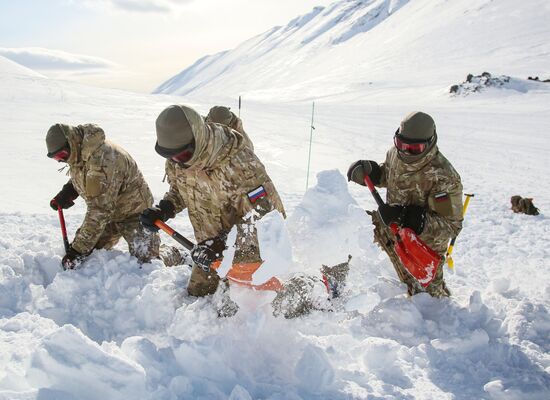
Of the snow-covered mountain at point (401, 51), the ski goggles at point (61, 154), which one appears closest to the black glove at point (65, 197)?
the ski goggles at point (61, 154)

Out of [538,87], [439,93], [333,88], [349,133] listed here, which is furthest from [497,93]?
[333,88]

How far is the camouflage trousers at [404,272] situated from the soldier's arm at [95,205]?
2.48 metres

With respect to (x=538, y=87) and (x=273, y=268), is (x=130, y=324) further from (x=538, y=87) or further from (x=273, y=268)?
(x=538, y=87)

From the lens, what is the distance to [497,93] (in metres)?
26.7

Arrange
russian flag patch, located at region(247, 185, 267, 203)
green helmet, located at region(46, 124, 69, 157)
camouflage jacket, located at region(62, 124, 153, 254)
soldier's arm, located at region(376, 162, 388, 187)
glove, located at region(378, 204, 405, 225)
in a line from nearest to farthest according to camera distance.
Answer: russian flag patch, located at region(247, 185, 267, 203), glove, located at region(378, 204, 405, 225), green helmet, located at region(46, 124, 69, 157), camouflage jacket, located at region(62, 124, 153, 254), soldier's arm, located at region(376, 162, 388, 187)

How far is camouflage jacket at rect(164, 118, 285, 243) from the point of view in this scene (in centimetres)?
295

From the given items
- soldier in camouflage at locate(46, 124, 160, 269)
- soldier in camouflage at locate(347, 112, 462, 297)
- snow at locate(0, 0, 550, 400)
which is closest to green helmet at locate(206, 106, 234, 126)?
soldier in camouflage at locate(46, 124, 160, 269)

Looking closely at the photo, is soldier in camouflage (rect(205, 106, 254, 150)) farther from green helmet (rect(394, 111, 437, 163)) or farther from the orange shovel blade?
the orange shovel blade

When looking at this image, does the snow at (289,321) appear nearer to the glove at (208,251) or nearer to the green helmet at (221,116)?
the glove at (208,251)

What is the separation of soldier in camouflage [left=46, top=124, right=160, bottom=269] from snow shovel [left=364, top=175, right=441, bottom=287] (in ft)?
7.65

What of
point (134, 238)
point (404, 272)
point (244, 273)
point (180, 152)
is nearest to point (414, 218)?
point (404, 272)

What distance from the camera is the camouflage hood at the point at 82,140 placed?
3994 millimetres

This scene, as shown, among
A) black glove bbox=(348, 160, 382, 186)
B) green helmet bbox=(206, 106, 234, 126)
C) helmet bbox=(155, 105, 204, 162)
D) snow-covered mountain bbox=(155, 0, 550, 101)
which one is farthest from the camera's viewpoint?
snow-covered mountain bbox=(155, 0, 550, 101)

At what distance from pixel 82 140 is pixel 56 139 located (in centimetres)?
21
